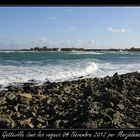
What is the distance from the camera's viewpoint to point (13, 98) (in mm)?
8172

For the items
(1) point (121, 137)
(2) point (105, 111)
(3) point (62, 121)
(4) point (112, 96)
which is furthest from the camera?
(4) point (112, 96)

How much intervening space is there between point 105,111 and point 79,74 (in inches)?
346

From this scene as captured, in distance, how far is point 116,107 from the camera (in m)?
7.32

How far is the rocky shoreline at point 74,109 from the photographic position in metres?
6.39

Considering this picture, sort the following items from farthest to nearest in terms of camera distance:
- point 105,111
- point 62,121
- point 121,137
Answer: point 105,111
point 62,121
point 121,137

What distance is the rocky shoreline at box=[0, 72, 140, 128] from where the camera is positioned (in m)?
6.39

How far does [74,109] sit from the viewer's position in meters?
7.25
